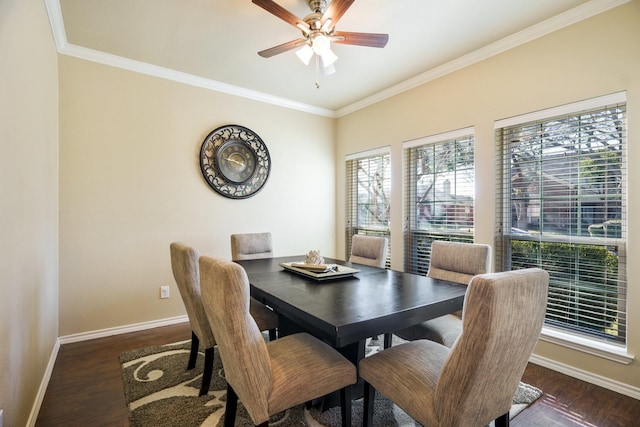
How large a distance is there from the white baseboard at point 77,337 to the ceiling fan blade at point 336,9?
2846mm

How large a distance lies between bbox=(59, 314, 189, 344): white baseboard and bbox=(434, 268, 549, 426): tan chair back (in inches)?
116

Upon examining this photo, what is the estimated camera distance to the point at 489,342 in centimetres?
102

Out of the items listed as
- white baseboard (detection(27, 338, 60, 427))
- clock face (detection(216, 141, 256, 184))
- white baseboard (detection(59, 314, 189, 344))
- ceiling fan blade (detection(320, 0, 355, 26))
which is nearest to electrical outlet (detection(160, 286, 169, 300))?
white baseboard (detection(59, 314, 189, 344))

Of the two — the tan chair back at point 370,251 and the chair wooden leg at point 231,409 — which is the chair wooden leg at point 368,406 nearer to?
the chair wooden leg at point 231,409

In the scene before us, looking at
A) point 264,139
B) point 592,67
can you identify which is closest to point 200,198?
point 264,139

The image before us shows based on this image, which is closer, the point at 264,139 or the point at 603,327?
the point at 603,327

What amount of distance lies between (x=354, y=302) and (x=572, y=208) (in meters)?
1.96

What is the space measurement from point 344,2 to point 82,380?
301 centimetres

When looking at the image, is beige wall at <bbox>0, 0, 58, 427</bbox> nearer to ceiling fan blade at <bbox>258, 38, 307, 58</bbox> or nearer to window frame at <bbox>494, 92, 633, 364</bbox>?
ceiling fan blade at <bbox>258, 38, 307, 58</bbox>

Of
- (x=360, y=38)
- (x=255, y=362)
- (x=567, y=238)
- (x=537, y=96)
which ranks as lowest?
(x=255, y=362)

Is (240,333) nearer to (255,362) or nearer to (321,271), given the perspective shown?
(255,362)

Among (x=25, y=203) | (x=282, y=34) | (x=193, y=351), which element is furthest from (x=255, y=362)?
(x=282, y=34)

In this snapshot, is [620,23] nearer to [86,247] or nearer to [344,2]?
[344,2]

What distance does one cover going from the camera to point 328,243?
4.52 m
